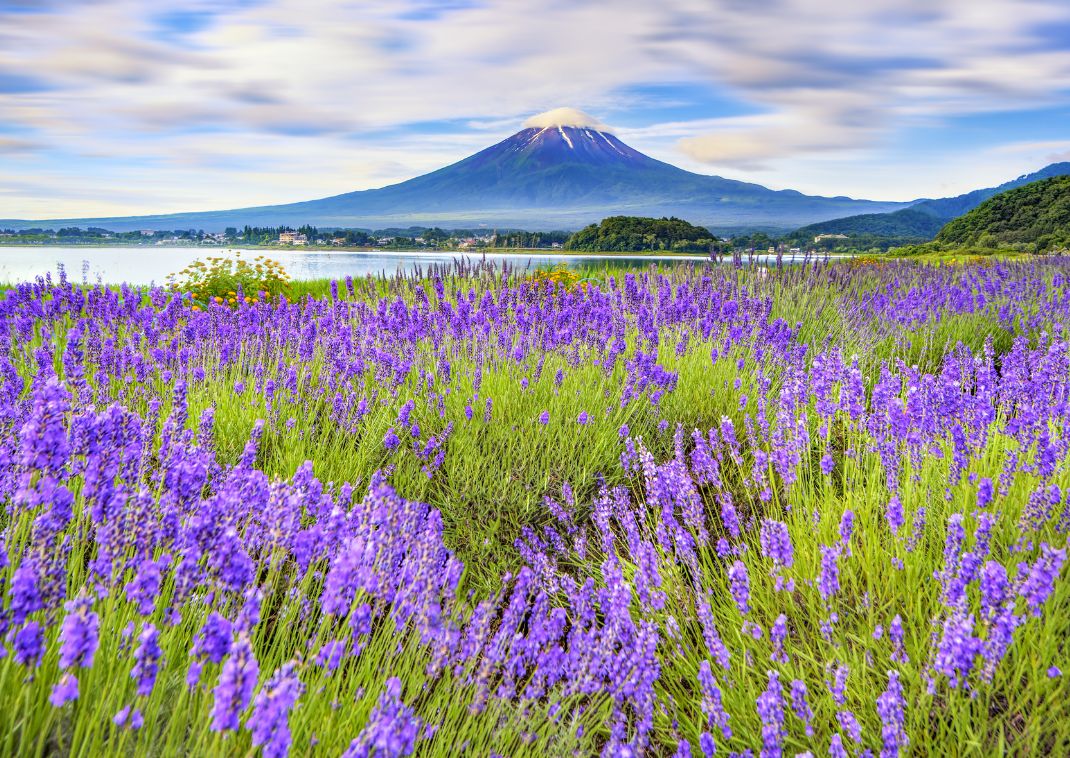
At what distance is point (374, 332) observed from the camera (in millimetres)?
4812

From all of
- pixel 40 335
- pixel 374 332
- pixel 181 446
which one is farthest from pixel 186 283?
pixel 181 446

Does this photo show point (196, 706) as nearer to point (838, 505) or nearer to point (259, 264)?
point (838, 505)

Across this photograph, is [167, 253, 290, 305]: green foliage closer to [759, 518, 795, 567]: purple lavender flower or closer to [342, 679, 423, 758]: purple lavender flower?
[759, 518, 795, 567]: purple lavender flower

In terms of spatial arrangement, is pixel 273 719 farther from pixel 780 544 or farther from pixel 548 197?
pixel 548 197

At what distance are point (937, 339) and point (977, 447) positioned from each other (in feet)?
17.8

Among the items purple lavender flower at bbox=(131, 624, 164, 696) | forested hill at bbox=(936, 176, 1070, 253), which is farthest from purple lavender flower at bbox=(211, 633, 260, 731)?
forested hill at bbox=(936, 176, 1070, 253)

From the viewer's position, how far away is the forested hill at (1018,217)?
40.2 m

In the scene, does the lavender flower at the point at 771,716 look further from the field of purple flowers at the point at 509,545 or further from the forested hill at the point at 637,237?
the forested hill at the point at 637,237

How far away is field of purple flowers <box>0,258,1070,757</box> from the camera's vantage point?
1.27 meters

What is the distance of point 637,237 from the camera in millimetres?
27125

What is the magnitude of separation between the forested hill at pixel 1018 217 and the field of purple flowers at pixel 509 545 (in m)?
42.2

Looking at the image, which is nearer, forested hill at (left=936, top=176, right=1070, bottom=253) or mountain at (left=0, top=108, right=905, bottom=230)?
forested hill at (left=936, top=176, right=1070, bottom=253)

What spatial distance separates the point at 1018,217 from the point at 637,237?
1292 inches

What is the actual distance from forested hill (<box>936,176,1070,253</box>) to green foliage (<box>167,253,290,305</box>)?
39.8m
